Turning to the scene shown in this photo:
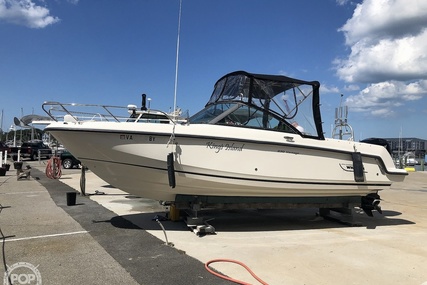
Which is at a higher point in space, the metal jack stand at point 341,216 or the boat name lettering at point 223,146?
the boat name lettering at point 223,146

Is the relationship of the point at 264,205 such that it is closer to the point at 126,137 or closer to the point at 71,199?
the point at 126,137

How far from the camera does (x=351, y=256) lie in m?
4.85

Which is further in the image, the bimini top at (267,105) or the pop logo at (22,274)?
the bimini top at (267,105)

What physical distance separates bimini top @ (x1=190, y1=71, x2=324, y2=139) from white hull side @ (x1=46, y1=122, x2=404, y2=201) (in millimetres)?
310

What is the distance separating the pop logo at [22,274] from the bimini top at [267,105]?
11.2 ft

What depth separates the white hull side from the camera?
17.7 ft

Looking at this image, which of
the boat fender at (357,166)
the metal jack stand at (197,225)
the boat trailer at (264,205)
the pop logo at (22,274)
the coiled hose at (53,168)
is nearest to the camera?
the pop logo at (22,274)

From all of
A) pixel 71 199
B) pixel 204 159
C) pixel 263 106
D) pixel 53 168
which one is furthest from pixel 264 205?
pixel 53 168

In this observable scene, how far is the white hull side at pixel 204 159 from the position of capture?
5383 mm

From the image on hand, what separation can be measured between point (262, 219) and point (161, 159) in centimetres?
298

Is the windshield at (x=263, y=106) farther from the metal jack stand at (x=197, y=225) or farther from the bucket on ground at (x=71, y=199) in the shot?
the bucket on ground at (x=71, y=199)

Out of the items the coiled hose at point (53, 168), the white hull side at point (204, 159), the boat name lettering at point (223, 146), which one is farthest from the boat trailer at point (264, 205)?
the coiled hose at point (53, 168)

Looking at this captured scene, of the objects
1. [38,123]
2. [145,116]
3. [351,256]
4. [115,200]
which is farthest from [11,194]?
[351,256]

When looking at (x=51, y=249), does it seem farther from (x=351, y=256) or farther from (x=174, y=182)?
(x=351, y=256)
